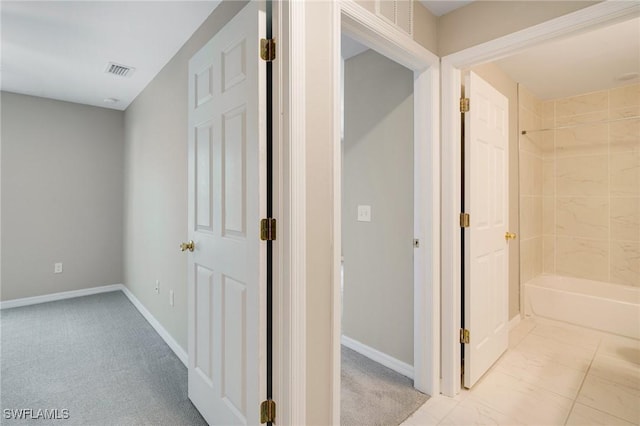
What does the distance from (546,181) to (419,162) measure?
280cm

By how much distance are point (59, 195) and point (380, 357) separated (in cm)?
425

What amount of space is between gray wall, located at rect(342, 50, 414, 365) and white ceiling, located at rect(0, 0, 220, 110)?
1257mm

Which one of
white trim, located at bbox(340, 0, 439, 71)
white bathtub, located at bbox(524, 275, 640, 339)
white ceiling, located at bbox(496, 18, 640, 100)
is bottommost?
white bathtub, located at bbox(524, 275, 640, 339)

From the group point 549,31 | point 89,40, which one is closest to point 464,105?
point 549,31

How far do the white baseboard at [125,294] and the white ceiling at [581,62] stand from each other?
141 inches

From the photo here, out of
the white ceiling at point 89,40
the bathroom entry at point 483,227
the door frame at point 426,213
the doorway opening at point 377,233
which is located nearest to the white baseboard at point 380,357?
the doorway opening at point 377,233

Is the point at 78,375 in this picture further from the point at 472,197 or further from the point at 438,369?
the point at 472,197

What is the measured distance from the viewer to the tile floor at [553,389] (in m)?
1.81

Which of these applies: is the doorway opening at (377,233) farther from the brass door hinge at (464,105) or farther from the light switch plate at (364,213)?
the brass door hinge at (464,105)

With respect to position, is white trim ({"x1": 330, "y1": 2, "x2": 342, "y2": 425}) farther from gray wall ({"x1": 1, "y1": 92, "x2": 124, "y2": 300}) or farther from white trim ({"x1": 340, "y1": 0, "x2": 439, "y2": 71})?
gray wall ({"x1": 1, "y1": 92, "x2": 124, "y2": 300})

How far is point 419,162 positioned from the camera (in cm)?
203

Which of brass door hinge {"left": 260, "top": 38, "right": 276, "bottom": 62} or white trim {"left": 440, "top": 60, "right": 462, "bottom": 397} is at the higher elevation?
brass door hinge {"left": 260, "top": 38, "right": 276, "bottom": 62}

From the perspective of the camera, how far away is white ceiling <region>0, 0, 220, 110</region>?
2.10m

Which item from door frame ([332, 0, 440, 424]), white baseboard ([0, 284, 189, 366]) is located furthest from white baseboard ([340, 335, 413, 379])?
white baseboard ([0, 284, 189, 366])
